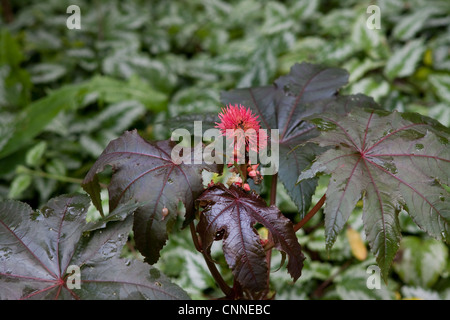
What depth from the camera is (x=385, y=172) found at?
747mm

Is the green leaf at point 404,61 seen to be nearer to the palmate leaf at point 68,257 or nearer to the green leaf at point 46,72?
the palmate leaf at point 68,257

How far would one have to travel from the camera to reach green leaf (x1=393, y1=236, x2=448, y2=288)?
1.35m

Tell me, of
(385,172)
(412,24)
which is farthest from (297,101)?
(412,24)

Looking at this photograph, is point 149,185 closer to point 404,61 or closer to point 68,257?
point 68,257

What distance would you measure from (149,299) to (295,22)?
2.01m

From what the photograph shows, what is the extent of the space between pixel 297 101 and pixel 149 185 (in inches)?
18.7

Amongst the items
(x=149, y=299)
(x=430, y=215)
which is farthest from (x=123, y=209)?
(x=430, y=215)

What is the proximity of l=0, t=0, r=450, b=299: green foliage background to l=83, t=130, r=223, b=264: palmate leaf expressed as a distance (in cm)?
56

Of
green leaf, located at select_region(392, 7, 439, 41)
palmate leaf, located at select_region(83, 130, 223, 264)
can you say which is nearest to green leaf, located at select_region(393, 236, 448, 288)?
palmate leaf, located at select_region(83, 130, 223, 264)

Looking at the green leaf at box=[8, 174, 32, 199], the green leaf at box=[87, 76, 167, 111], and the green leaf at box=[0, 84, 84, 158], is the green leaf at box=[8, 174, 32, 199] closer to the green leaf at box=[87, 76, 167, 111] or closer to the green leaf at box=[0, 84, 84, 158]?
the green leaf at box=[0, 84, 84, 158]

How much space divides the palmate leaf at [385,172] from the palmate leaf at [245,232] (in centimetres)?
8

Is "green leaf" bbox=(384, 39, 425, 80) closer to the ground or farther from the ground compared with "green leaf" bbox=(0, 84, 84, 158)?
farther from the ground

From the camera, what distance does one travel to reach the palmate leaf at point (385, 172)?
0.69m
